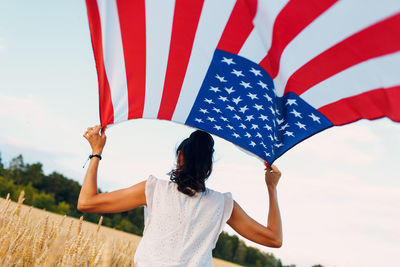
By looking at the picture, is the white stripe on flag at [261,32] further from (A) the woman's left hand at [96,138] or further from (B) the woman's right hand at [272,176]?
(A) the woman's left hand at [96,138]

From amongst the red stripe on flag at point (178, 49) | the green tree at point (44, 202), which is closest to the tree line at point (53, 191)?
the green tree at point (44, 202)

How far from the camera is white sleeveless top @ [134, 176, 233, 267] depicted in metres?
2.07

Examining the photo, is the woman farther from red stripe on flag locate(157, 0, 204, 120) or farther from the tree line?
the tree line

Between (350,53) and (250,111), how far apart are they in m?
1.10

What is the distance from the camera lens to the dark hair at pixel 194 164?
223cm

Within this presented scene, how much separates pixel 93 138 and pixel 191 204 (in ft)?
3.43

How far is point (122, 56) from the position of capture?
3219 mm

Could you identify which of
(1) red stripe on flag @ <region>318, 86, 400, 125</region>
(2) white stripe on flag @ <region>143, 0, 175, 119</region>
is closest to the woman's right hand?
(1) red stripe on flag @ <region>318, 86, 400, 125</region>

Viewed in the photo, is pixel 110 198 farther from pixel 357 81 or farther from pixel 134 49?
pixel 357 81

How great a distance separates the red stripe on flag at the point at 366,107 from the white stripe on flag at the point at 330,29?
44 cm

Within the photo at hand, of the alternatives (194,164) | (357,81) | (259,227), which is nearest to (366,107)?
(357,81)

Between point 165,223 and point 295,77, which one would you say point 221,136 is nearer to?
point 295,77

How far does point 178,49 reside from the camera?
10.3 ft

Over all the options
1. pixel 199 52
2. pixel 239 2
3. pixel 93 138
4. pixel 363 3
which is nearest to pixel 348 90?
pixel 363 3
